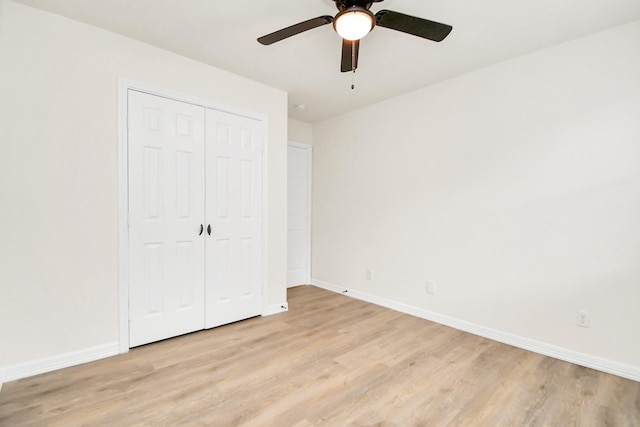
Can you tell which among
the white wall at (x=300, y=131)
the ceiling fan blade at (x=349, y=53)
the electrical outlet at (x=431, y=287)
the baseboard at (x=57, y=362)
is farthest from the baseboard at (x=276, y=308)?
the ceiling fan blade at (x=349, y=53)

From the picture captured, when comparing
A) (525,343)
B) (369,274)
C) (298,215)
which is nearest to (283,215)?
(298,215)

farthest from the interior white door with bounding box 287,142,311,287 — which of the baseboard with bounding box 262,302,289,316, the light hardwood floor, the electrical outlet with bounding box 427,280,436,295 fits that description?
the electrical outlet with bounding box 427,280,436,295

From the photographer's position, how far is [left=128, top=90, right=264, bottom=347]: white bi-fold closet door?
7.97ft

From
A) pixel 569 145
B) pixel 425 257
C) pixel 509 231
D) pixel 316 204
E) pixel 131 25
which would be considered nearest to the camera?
pixel 131 25

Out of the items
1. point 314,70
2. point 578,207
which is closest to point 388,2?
point 314,70

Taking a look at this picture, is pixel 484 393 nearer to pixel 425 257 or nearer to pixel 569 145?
pixel 425 257

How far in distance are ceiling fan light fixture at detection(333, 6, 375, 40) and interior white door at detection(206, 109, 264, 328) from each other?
64.4 inches

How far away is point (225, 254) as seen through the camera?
2.91 meters

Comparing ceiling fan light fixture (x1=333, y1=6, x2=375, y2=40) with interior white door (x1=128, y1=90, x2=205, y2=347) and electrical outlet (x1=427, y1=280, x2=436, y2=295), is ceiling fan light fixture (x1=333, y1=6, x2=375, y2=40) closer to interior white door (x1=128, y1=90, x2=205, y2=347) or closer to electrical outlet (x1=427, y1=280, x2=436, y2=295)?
interior white door (x1=128, y1=90, x2=205, y2=347)

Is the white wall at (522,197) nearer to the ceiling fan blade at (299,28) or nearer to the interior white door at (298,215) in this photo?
the interior white door at (298,215)

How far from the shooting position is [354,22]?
1581 millimetres

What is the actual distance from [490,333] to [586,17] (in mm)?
2602

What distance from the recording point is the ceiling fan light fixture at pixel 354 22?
1552mm

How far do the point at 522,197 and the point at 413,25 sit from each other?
1790mm
